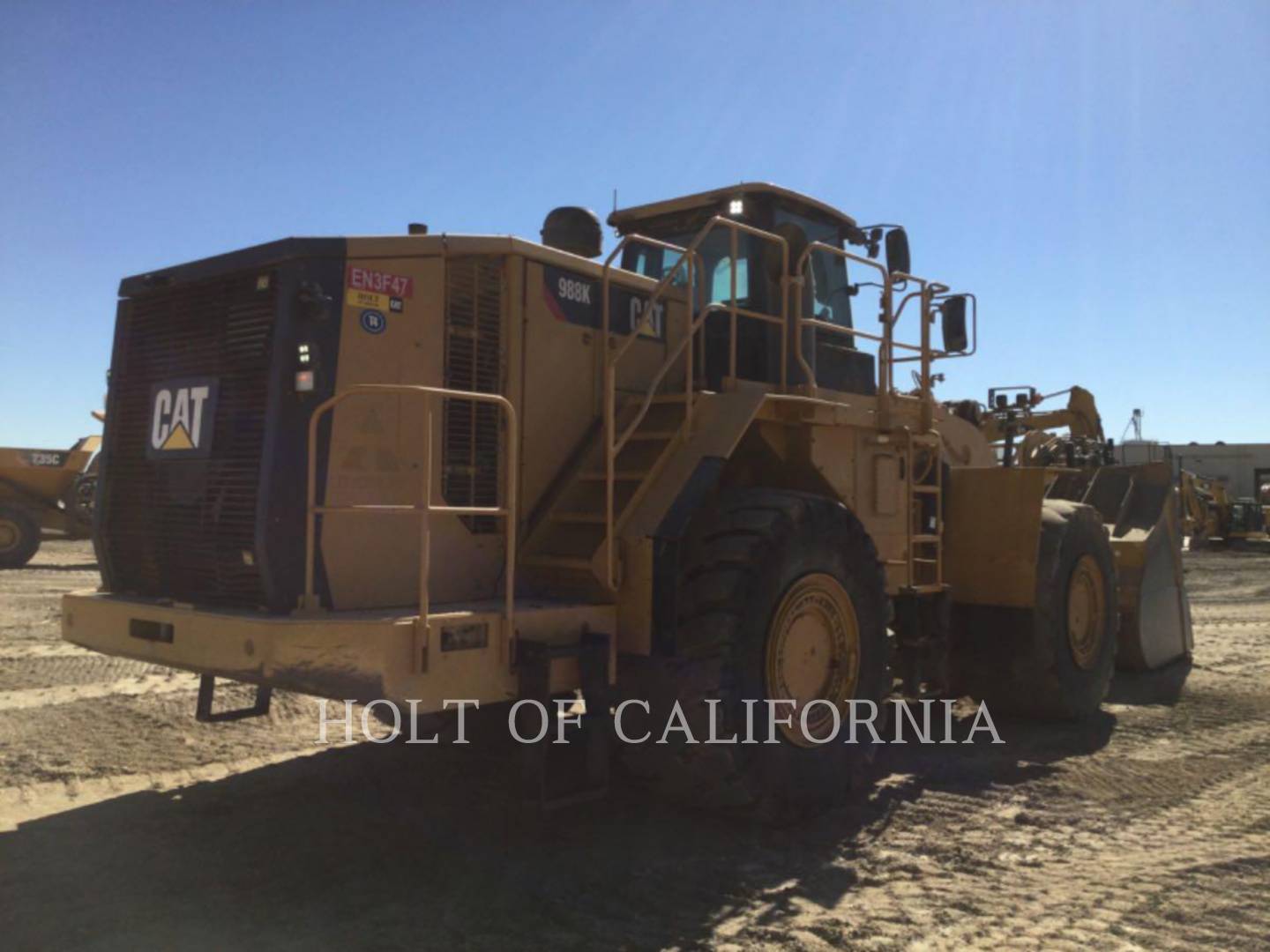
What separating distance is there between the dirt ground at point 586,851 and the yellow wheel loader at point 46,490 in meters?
12.2

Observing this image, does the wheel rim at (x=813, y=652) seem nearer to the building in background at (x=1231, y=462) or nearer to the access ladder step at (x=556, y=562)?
the access ladder step at (x=556, y=562)

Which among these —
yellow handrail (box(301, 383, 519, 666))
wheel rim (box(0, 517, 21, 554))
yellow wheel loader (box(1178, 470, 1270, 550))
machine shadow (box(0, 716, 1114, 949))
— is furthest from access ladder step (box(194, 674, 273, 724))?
yellow wheel loader (box(1178, 470, 1270, 550))

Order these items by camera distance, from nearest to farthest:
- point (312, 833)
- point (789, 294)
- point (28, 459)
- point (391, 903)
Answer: point (391, 903) → point (312, 833) → point (789, 294) → point (28, 459)

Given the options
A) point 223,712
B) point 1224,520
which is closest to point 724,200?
point 223,712

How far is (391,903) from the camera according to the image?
393 centimetres

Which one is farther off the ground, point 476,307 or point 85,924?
point 476,307

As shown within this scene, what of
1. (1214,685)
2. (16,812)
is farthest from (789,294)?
(1214,685)

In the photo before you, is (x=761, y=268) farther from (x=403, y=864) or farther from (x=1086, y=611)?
(x=1086, y=611)

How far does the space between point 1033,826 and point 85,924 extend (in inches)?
161

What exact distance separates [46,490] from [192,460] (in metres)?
16.3

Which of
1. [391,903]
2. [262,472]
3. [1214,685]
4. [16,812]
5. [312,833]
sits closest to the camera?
[391,903]

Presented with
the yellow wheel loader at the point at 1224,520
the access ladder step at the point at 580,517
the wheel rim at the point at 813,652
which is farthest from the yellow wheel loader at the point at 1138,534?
the yellow wheel loader at the point at 1224,520

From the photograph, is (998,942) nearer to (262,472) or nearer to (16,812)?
(262,472)

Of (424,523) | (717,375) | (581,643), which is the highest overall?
(717,375)
